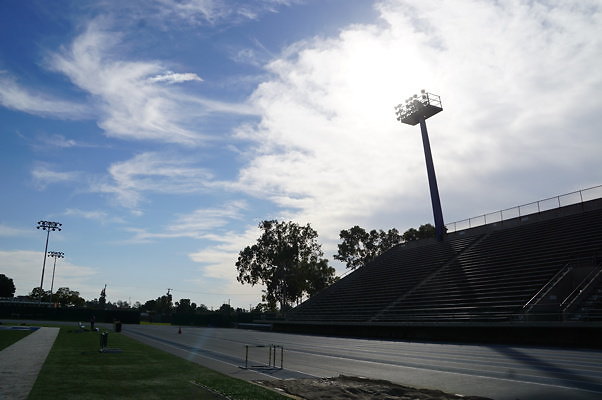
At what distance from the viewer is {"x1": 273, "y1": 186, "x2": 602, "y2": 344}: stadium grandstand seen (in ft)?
73.7

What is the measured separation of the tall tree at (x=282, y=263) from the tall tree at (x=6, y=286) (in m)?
87.7

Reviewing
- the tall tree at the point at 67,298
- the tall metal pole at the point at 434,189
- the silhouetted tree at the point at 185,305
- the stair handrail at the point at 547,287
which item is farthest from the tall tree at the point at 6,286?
the stair handrail at the point at 547,287

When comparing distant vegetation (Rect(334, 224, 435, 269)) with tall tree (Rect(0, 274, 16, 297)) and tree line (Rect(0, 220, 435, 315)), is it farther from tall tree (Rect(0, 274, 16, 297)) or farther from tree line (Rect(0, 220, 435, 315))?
tall tree (Rect(0, 274, 16, 297))

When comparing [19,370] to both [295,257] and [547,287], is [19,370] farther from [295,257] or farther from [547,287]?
[295,257]

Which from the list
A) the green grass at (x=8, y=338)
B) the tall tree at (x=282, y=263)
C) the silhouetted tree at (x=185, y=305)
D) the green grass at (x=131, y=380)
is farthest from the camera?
the silhouetted tree at (x=185, y=305)

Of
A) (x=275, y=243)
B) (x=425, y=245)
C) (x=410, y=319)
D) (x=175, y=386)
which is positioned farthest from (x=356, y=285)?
(x=175, y=386)

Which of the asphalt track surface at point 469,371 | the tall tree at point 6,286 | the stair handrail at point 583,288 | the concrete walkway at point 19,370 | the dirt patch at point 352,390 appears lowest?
the asphalt track surface at point 469,371

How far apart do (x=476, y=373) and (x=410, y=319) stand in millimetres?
19100

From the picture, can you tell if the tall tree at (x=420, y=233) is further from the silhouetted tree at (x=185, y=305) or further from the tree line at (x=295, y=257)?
the silhouetted tree at (x=185, y=305)

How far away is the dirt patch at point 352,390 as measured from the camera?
327 inches

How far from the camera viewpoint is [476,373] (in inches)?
460

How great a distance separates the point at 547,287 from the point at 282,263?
4994 centimetres

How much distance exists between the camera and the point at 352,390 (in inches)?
355

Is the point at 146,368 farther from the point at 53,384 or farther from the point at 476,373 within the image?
the point at 476,373
